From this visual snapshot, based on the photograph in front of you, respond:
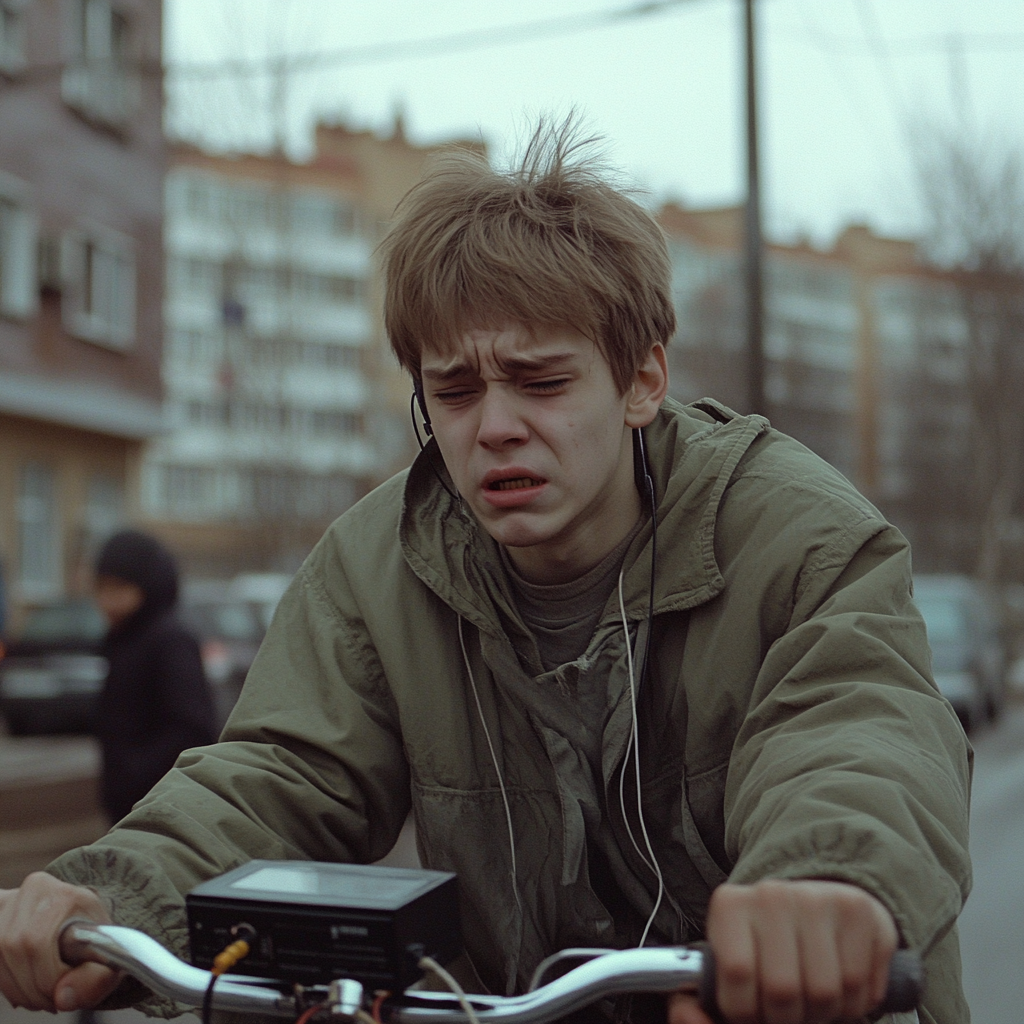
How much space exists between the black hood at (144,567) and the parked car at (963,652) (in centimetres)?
1165

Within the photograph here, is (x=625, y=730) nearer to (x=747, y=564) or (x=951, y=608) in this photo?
(x=747, y=564)

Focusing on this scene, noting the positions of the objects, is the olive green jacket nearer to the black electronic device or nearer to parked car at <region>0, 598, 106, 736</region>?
the black electronic device

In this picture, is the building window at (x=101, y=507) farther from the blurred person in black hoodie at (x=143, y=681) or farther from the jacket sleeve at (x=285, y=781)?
the jacket sleeve at (x=285, y=781)

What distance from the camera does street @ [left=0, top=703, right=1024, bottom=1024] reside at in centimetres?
585

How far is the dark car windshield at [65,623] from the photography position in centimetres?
1641

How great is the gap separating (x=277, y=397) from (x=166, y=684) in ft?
76.7

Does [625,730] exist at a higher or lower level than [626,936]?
higher

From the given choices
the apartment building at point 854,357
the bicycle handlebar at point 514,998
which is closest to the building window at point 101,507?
the apartment building at point 854,357

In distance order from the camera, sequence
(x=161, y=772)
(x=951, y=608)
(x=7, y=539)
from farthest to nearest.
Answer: (x=7, y=539), (x=951, y=608), (x=161, y=772)

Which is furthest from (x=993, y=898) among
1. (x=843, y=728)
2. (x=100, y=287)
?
(x=100, y=287)

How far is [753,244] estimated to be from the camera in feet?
43.5

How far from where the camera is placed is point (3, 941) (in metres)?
1.77

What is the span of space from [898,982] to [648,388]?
3.46 feet

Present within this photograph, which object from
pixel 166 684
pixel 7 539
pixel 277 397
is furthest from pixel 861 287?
pixel 166 684
